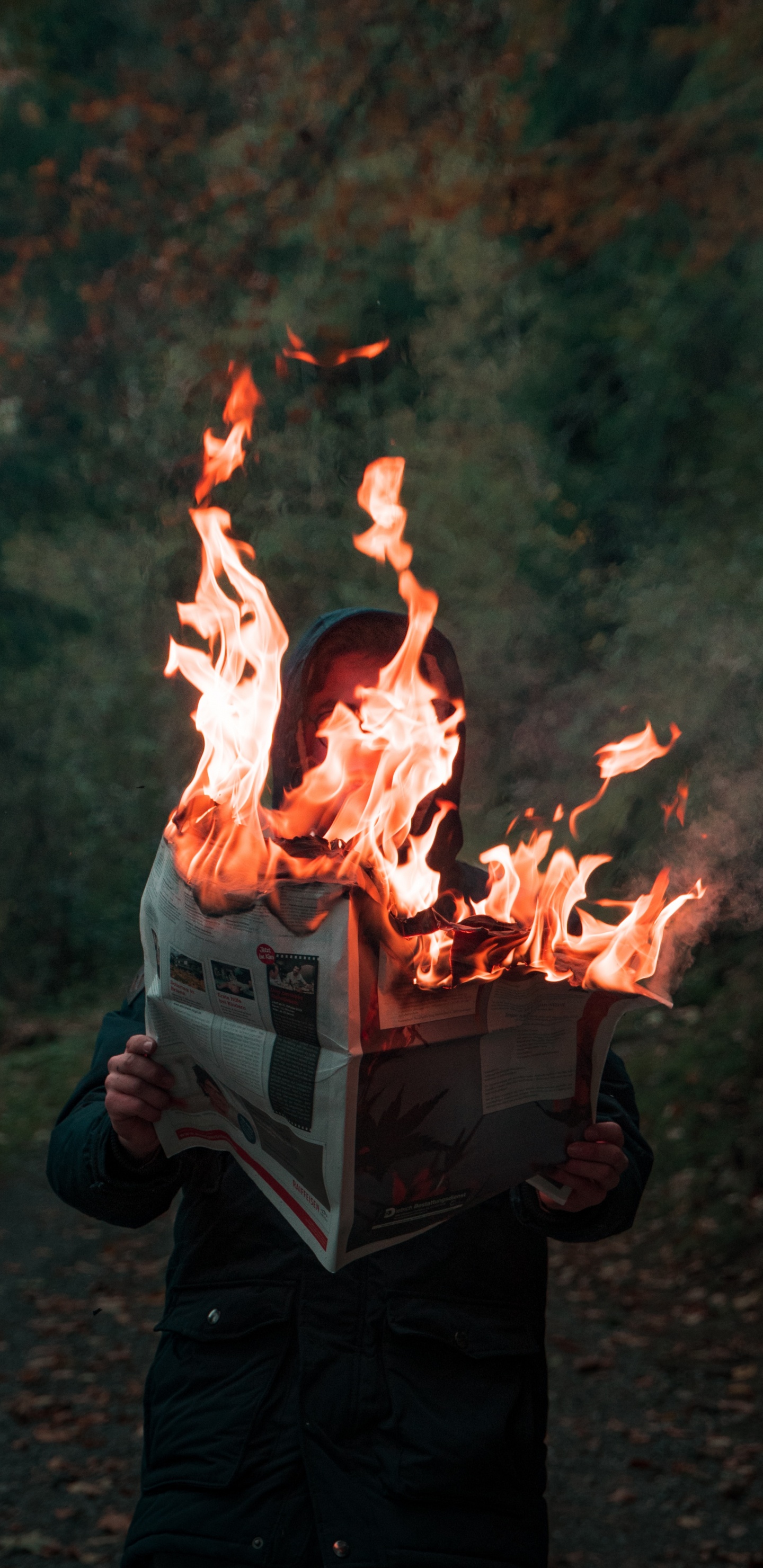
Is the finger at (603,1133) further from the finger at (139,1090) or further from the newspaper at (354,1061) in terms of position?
the finger at (139,1090)

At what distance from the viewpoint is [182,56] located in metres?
7.03

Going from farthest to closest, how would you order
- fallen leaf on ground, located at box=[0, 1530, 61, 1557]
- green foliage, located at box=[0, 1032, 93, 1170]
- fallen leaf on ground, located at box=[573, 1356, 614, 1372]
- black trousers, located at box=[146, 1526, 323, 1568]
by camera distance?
1. green foliage, located at box=[0, 1032, 93, 1170]
2. fallen leaf on ground, located at box=[573, 1356, 614, 1372]
3. fallen leaf on ground, located at box=[0, 1530, 61, 1557]
4. black trousers, located at box=[146, 1526, 323, 1568]

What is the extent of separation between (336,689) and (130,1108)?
2.89 ft

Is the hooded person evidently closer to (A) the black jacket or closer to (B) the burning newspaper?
(B) the burning newspaper

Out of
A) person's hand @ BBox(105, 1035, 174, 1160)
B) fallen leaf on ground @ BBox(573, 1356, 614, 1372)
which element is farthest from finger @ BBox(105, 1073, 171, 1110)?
fallen leaf on ground @ BBox(573, 1356, 614, 1372)

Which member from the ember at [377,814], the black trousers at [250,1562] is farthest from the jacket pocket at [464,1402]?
the ember at [377,814]

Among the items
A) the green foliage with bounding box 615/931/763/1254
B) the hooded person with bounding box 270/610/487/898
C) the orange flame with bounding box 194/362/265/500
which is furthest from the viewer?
the green foliage with bounding box 615/931/763/1254

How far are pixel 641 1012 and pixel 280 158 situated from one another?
7.06 m

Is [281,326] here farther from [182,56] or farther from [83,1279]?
[83,1279]

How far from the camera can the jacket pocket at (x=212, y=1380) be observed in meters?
1.51

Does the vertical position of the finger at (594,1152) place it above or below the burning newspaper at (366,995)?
below

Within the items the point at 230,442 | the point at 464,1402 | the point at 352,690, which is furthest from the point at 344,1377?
the point at 230,442

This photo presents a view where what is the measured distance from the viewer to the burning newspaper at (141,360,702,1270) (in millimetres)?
1285

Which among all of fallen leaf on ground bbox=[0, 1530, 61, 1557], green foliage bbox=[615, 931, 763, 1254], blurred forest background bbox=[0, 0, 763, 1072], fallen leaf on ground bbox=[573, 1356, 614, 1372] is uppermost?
blurred forest background bbox=[0, 0, 763, 1072]
